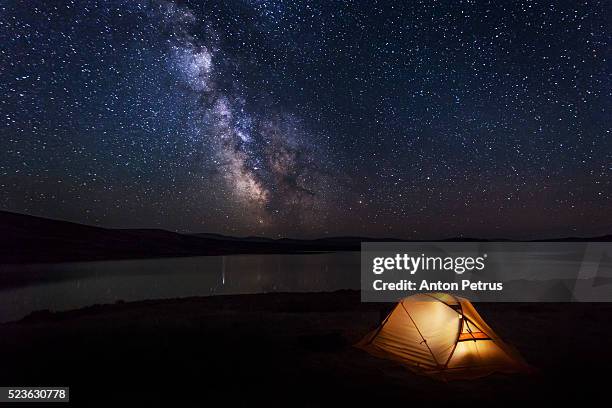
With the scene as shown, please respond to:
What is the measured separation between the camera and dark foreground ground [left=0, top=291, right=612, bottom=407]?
280 inches

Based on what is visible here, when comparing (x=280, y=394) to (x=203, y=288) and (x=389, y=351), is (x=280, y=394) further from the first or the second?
(x=203, y=288)

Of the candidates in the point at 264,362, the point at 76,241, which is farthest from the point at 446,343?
the point at 76,241

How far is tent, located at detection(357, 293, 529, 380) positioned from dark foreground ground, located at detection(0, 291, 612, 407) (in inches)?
12.3

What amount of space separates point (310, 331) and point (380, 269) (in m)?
44.8

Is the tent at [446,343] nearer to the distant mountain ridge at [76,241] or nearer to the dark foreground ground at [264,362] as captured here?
the dark foreground ground at [264,362]

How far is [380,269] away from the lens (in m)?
56.0

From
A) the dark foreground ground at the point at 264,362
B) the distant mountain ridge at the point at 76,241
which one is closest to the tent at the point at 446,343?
the dark foreground ground at the point at 264,362

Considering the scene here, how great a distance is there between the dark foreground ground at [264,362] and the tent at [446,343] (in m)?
0.31

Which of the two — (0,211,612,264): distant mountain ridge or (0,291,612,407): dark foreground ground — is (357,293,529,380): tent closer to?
(0,291,612,407): dark foreground ground

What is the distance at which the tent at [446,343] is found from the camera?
8.20m

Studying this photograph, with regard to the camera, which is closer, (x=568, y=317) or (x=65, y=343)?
(x=65, y=343)

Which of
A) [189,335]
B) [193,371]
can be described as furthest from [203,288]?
[193,371]

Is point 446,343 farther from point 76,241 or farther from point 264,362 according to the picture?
point 76,241

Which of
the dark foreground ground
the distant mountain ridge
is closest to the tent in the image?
the dark foreground ground
